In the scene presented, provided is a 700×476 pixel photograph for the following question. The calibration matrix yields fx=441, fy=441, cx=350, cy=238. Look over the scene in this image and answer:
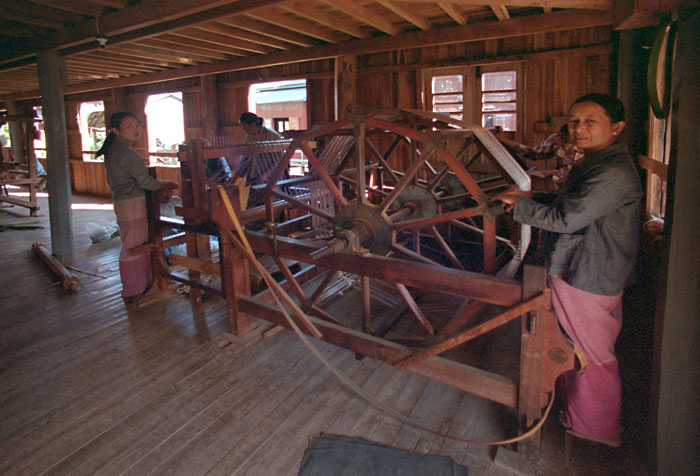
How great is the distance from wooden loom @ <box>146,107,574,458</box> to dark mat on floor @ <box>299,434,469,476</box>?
44cm

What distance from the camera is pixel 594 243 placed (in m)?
A: 2.16

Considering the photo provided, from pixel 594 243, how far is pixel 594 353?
1.88 feet

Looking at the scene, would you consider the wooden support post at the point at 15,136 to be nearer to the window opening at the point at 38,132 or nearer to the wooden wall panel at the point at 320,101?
the window opening at the point at 38,132

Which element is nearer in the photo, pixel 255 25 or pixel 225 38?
pixel 255 25

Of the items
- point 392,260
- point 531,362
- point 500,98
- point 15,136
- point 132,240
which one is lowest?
point 531,362

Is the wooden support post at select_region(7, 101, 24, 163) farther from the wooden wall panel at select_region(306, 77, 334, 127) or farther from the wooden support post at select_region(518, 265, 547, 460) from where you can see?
the wooden support post at select_region(518, 265, 547, 460)

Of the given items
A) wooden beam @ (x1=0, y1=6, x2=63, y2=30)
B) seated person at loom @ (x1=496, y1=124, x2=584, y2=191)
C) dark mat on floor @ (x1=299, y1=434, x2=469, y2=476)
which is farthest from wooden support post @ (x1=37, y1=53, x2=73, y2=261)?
seated person at loom @ (x1=496, y1=124, x2=584, y2=191)

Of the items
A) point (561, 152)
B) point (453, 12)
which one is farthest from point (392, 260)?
point (453, 12)

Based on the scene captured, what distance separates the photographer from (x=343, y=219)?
329 centimetres

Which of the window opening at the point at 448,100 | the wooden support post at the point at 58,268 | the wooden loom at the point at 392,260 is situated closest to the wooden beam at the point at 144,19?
the wooden loom at the point at 392,260

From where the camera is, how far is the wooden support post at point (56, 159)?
598 centimetres

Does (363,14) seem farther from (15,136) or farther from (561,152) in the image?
(15,136)

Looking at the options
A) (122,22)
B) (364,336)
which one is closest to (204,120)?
(122,22)

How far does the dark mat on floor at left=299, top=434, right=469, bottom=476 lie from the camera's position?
219 cm
